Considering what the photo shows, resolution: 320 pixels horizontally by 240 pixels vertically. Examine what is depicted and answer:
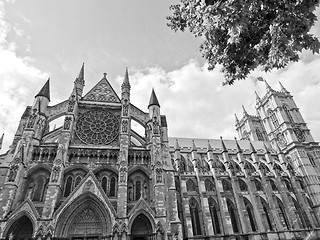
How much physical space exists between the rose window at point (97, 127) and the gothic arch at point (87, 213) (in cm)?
621

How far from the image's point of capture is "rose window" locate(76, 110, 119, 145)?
73.3ft

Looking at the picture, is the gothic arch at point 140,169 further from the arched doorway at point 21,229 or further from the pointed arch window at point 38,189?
the arched doorway at point 21,229

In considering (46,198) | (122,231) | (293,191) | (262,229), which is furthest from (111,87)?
(293,191)

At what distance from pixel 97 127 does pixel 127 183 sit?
24.4 ft

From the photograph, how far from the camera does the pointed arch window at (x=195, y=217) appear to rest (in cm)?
2924

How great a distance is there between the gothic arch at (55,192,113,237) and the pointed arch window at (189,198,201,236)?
16.3m

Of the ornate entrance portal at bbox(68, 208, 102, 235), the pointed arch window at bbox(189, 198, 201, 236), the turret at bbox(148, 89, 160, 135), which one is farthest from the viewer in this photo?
the pointed arch window at bbox(189, 198, 201, 236)

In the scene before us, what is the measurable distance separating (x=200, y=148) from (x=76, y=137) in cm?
2609

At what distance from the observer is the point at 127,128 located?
22328mm

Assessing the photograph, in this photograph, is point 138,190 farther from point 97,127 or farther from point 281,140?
point 281,140

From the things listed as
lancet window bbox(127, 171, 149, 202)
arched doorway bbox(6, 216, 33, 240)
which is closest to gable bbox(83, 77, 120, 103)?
lancet window bbox(127, 171, 149, 202)

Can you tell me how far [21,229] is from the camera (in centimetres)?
1673

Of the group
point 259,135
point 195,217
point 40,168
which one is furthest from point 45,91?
point 259,135

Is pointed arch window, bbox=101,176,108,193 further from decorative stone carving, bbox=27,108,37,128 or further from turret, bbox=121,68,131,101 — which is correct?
turret, bbox=121,68,131,101
